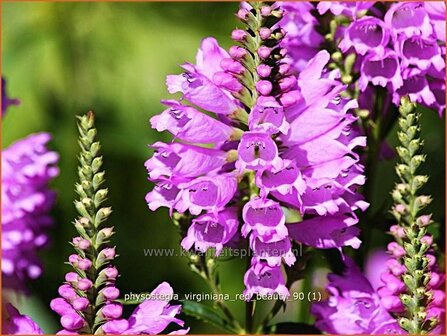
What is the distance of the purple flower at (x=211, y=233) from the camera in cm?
168

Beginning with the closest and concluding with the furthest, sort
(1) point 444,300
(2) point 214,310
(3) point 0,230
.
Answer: (1) point 444,300, (2) point 214,310, (3) point 0,230

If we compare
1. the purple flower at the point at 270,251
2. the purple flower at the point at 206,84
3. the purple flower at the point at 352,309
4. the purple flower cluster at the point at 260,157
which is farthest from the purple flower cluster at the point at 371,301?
the purple flower at the point at 206,84

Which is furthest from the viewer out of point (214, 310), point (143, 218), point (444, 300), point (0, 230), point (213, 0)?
point (213, 0)

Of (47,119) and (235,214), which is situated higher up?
(47,119)

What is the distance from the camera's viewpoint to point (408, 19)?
193 cm

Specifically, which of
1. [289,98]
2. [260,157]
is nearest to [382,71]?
[289,98]

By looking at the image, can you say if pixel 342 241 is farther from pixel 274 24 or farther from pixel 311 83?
pixel 274 24

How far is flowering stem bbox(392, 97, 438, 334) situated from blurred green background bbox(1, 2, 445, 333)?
1206 millimetres

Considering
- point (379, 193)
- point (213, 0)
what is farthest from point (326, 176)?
point (213, 0)

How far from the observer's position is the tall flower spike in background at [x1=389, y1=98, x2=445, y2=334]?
1483 mm

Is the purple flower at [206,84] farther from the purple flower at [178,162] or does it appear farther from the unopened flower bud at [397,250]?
the unopened flower bud at [397,250]

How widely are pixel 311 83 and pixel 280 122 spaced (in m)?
0.15

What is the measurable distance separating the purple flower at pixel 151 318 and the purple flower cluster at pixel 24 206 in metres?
0.68

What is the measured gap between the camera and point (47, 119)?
10.4 ft
